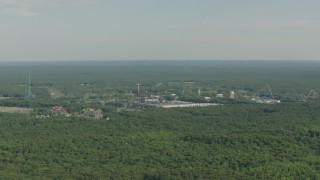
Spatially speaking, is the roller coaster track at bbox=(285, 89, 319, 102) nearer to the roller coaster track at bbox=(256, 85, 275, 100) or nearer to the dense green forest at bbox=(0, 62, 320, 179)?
the roller coaster track at bbox=(256, 85, 275, 100)

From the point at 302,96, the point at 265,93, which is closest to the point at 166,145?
the point at 302,96

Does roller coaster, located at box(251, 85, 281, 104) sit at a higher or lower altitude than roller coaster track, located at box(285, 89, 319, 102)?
lower

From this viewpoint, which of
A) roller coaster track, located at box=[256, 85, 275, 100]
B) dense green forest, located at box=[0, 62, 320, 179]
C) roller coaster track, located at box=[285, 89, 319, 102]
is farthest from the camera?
roller coaster track, located at box=[256, 85, 275, 100]

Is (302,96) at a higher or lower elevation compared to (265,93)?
higher

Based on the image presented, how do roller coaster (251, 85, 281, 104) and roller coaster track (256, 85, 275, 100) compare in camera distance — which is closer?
roller coaster (251, 85, 281, 104)

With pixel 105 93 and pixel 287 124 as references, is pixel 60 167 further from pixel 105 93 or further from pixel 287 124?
pixel 105 93

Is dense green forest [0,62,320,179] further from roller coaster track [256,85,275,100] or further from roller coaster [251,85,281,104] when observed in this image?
roller coaster track [256,85,275,100]

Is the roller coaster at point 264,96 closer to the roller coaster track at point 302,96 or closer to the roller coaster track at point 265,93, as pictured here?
the roller coaster track at point 265,93

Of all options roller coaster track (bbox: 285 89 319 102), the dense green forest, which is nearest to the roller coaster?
roller coaster track (bbox: 285 89 319 102)

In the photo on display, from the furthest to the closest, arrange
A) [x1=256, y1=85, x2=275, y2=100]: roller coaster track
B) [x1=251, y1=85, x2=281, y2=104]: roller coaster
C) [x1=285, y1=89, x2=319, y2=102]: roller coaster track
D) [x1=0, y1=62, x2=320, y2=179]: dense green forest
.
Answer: [x1=256, y1=85, x2=275, y2=100]: roller coaster track, [x1=285, y1=89, x2=319, y2=102]: roller coaster track, [x1=251, y1=85, x2=281, y2=104]: roller coaster, [x1=0, y1=62, x2=320, y2=179]: dense green forest

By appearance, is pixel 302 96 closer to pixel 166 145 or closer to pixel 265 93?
pixel 265 93

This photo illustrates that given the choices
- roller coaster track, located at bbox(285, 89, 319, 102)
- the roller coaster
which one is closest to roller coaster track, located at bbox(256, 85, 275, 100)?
the roller coaster

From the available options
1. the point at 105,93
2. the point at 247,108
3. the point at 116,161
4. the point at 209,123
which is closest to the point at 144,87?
the point at 105,93
